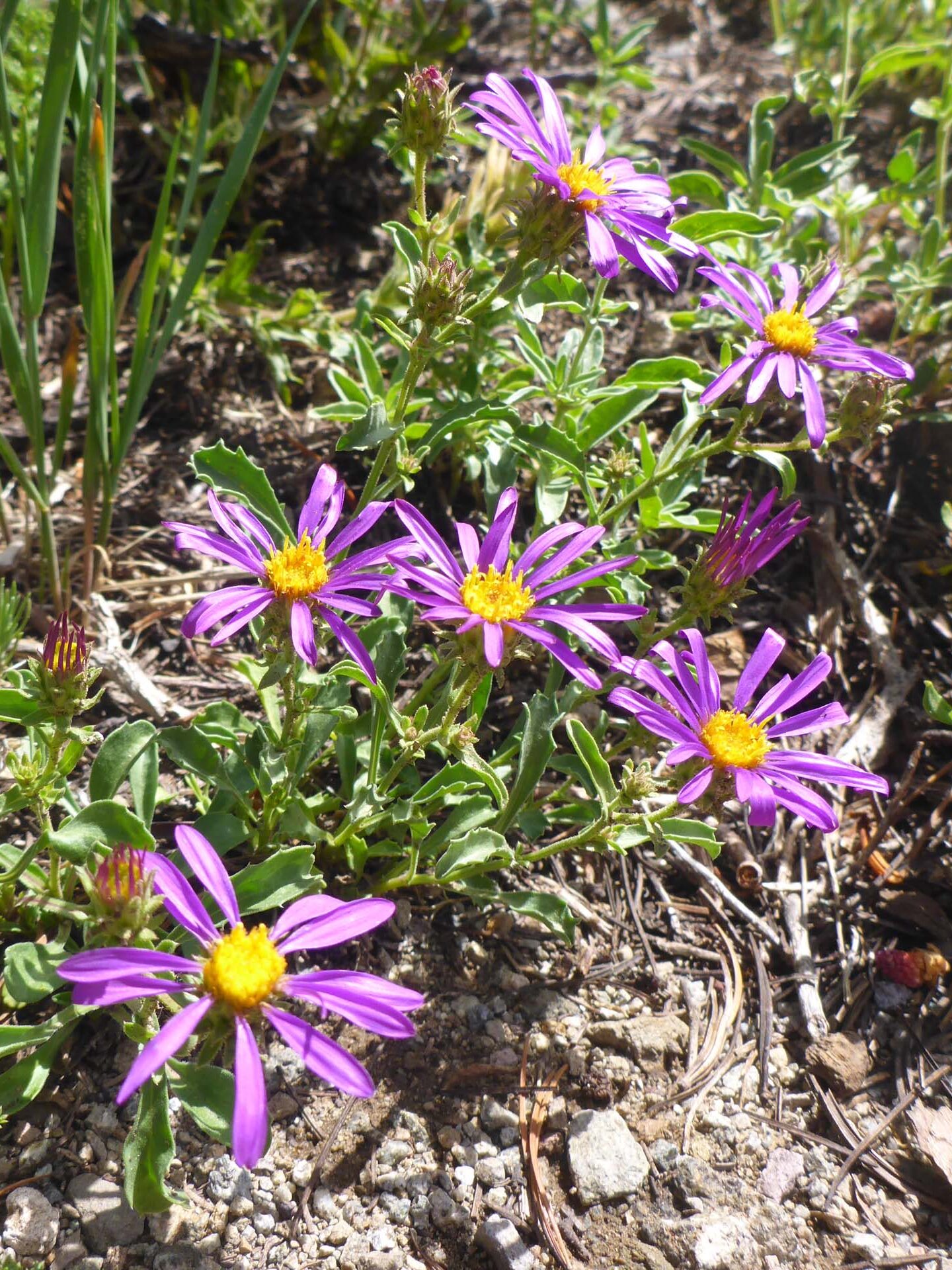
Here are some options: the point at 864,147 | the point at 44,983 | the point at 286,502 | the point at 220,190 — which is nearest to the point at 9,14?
the point at 220,190

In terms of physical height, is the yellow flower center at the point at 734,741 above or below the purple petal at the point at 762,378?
below

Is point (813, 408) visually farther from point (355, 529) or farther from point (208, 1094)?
point (208, 1094)

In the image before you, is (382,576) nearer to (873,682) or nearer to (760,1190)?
(760,1190)

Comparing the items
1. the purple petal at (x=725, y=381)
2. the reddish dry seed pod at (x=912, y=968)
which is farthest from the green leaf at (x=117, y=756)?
the reddish dry seed pod at (x=912, y=968)

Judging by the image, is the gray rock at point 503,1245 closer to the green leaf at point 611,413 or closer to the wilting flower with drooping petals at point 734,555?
the wilting flower with drooping petals at point 734,555

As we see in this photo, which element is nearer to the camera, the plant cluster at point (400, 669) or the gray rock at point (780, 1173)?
the plant cluster at point (400, 669)

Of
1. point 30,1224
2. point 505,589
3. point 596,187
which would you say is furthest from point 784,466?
point 30,1224

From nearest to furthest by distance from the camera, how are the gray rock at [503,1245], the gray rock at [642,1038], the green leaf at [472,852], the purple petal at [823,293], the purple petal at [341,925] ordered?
the purple petal at [341,925], the gray rock at [503,1245], the green leaf at [472,852], the gray rock at [642,1038], the purple petal at [823,293]

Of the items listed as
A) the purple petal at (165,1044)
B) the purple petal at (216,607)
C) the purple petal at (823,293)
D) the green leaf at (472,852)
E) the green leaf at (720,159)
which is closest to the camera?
the purple petal at (165,1044)
